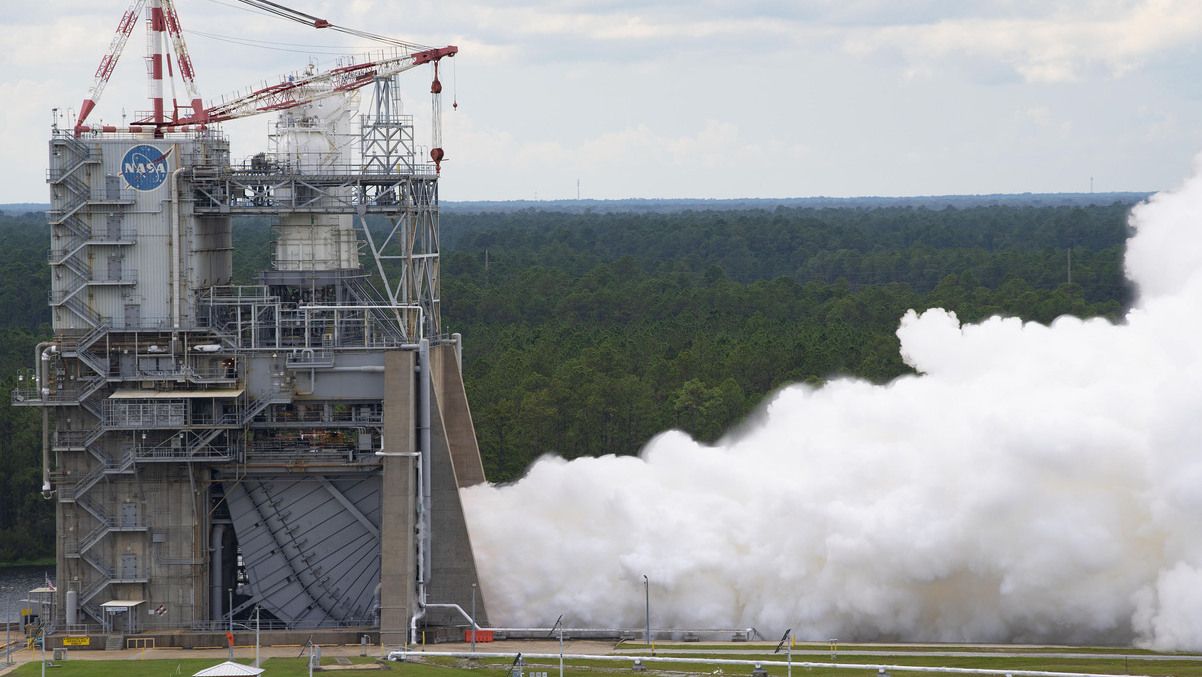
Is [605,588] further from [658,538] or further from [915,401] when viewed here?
[915,401]

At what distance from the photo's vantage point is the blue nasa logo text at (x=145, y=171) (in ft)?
231

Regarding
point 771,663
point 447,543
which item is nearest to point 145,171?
point 447,543

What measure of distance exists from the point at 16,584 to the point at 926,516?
49176mm

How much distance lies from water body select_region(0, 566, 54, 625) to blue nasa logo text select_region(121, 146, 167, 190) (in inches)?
816

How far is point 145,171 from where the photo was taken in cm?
7044

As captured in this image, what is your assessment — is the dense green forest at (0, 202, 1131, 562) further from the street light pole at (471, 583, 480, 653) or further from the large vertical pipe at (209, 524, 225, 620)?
the street light pole at (471, 583, 480, 653)

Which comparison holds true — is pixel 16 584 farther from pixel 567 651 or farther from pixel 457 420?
pixel 567 651

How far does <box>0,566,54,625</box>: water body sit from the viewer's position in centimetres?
8850

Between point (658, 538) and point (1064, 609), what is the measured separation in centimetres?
1354

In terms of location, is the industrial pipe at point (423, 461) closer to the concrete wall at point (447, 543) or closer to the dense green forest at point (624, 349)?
the concrete wall at point (447, 543)

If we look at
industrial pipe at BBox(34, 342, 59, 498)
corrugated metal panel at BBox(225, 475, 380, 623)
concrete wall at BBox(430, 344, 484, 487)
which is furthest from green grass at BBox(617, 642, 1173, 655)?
industrial pipe at BBox(34, 342, 59, 498)

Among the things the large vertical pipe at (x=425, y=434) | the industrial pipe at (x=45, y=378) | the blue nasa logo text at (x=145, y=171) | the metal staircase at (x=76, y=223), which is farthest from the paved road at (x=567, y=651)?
the blue nasa logo text at (x=145, y=171)

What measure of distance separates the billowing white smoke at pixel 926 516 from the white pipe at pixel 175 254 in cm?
1244

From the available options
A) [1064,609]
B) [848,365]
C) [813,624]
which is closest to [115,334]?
[813,624]
